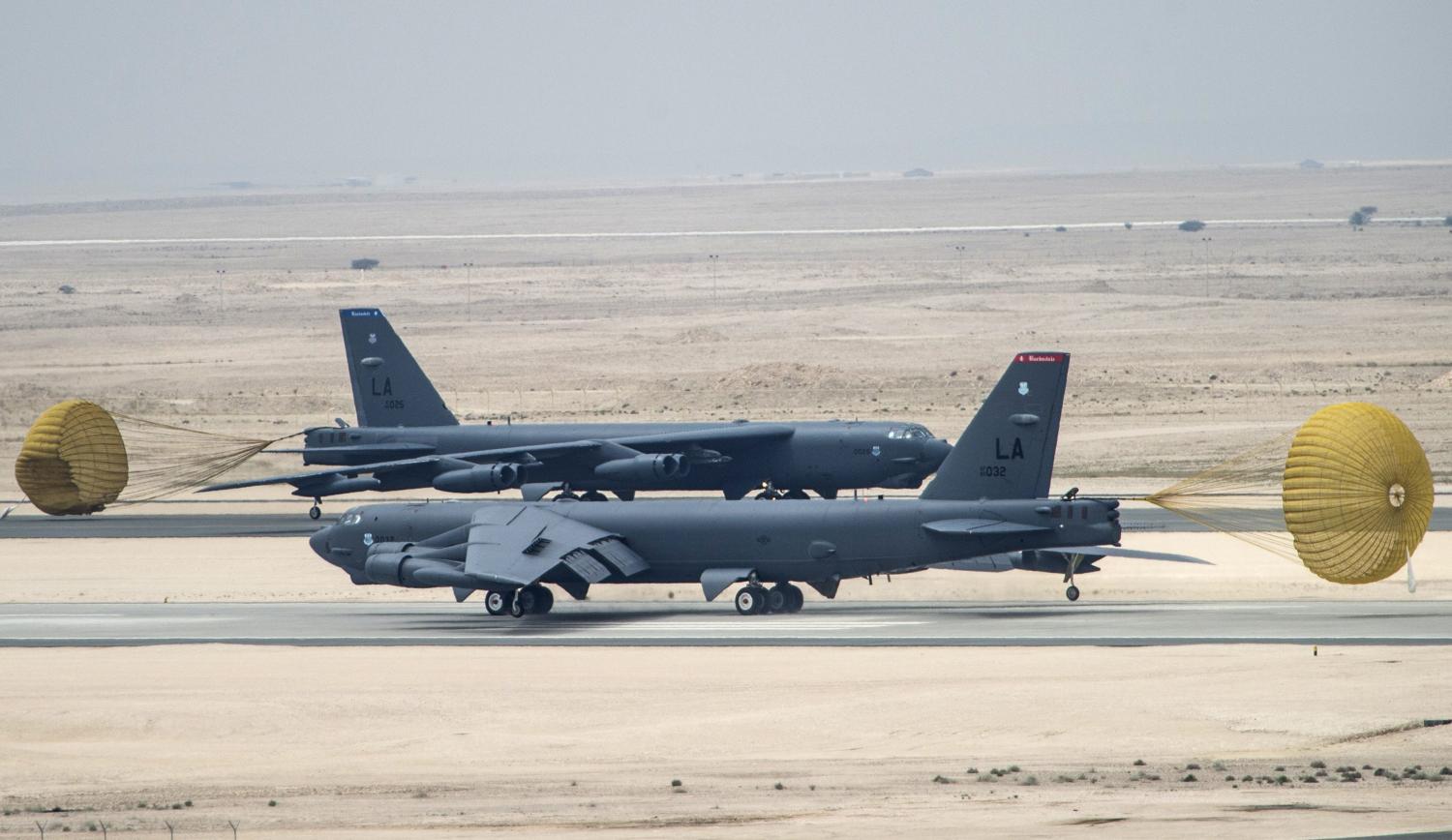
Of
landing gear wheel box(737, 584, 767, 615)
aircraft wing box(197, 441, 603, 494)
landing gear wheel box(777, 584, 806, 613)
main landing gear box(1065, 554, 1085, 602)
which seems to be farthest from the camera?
aircraft wing box(197, 441, 603, 494)

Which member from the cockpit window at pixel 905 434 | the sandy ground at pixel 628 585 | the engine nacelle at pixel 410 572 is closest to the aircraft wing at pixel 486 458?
the sandy ground at pixel 628 585

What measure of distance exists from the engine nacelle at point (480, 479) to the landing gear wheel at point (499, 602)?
401 inches

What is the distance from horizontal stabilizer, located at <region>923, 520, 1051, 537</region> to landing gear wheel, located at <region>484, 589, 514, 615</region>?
931cm

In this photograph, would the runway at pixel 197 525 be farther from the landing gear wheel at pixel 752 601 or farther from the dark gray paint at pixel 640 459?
the landing gear wheel at pixel 752 601

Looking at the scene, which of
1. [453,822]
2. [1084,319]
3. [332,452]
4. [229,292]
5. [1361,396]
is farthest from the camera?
[229,292]

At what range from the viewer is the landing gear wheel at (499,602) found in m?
43.2

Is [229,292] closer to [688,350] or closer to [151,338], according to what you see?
[151,338]

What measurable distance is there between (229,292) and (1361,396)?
9038cm

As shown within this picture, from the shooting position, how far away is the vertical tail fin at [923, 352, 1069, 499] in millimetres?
40031

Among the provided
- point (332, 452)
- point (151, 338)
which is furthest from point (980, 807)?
point (151, 338)

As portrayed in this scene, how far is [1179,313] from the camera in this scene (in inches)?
4281

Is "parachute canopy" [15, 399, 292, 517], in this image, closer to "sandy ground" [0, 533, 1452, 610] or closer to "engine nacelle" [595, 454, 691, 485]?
"sandy ground" [0, 533, 1452, 610]

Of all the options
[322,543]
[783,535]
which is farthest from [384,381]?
[783,535]

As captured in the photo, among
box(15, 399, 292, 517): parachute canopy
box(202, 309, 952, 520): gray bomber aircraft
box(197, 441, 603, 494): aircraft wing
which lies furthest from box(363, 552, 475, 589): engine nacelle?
box(197, 441, 603, 494): aircraft wing
